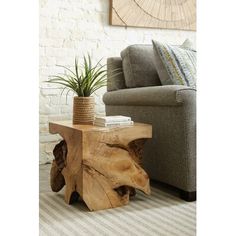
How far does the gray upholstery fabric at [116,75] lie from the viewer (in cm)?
271

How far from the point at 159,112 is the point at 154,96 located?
4.0 inches

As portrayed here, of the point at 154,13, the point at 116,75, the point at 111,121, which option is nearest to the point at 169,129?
the point at 111,121

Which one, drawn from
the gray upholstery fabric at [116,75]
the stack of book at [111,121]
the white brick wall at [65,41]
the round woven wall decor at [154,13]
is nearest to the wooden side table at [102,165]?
the stack of book at [111,121]

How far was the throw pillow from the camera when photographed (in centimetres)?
224

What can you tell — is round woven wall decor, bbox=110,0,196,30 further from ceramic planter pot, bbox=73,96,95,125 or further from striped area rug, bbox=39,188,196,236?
striped area rug, bbox=39,188,196,236

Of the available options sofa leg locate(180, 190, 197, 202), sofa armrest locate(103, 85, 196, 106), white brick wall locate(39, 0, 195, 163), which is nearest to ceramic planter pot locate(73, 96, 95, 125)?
sofa armrest locate(103, 85, 196, 106)

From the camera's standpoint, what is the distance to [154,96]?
2109 millimetres

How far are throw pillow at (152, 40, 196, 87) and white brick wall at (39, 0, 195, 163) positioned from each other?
1.07m

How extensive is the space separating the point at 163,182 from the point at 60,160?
2.12 feet

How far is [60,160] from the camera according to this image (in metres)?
2.12

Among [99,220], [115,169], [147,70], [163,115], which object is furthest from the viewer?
[147,70]

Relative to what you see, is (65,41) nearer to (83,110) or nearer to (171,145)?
(83,110)
